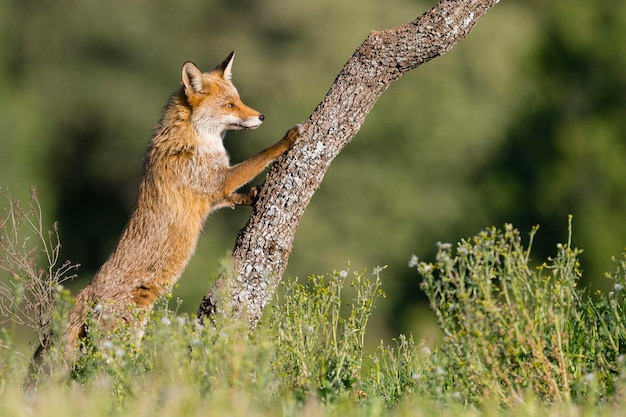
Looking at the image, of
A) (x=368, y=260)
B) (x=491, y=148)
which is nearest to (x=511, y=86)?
(x=491, y=148)

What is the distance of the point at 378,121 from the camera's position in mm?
→ 16188

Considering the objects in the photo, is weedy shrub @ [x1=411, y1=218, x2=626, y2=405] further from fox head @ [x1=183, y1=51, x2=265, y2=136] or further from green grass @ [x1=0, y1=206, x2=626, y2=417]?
fox head @ [x1=183, y1=51, x2=265, y2=136]

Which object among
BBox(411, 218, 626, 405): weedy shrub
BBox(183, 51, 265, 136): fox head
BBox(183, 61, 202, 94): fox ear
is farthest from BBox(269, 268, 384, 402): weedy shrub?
BBox(183, 61, 202, 94): fox ear

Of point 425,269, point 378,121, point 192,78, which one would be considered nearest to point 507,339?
point 425,269

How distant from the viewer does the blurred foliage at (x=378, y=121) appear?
1614 centimetres

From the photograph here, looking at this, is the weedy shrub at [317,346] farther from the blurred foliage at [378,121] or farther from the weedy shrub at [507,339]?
the blurred foliage at [378,121]

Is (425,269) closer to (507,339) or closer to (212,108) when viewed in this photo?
(507,339)

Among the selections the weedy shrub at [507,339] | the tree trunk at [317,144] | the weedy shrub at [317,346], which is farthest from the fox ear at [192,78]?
the weedy shrub at [507,339]

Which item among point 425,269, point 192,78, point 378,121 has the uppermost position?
point 378,121

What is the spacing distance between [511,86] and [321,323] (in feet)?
39.9

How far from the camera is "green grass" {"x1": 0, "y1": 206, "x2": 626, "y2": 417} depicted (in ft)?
15.4

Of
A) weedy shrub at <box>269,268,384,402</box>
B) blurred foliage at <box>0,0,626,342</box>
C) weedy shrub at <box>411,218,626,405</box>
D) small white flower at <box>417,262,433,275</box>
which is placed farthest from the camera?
blurred foliage at <box>0,0,626,342</box>

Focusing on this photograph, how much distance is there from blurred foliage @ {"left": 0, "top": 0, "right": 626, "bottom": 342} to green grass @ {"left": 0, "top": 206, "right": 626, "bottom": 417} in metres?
9.84

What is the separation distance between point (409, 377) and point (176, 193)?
7.69 ft
